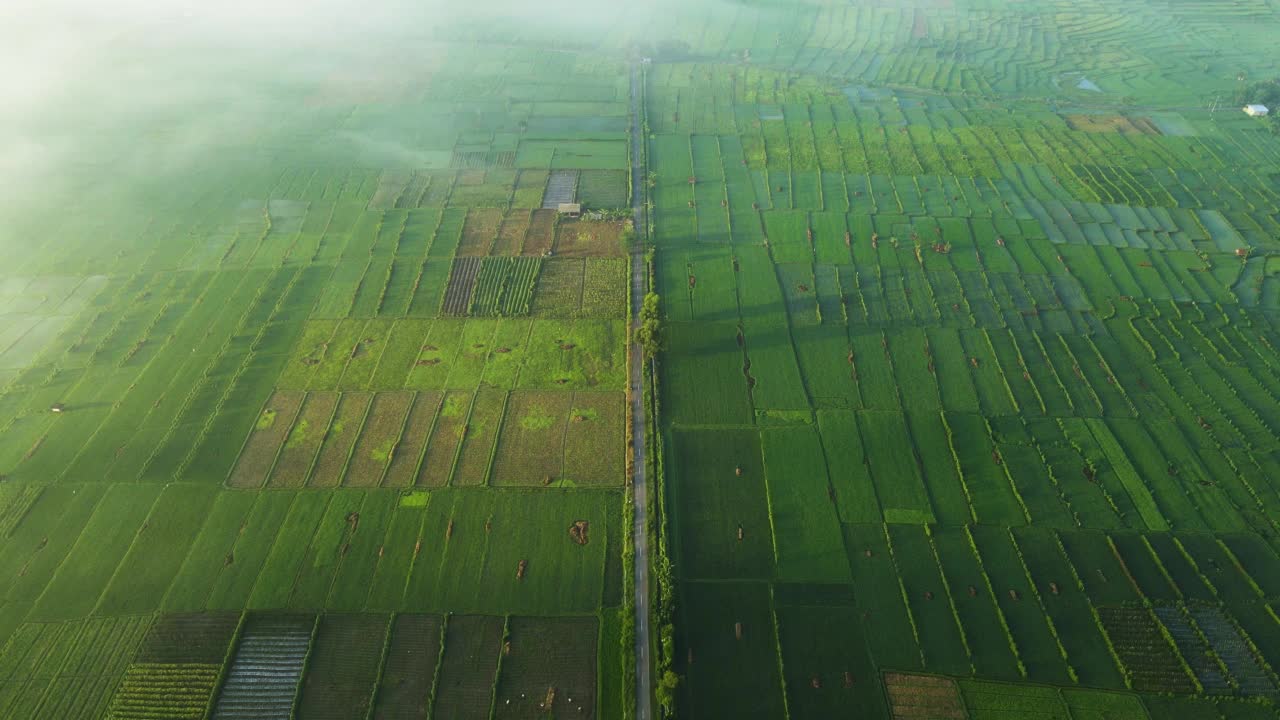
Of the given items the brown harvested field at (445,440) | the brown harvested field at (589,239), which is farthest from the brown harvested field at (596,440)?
the brown harvested field at (589,239)

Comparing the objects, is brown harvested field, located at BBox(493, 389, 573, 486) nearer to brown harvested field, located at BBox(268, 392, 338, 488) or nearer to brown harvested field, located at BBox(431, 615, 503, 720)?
brown harvested field, located at BBox(431, 615, 503, 720)

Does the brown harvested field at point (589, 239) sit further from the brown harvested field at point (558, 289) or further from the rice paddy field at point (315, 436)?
the brown harvested field at point (558, 289)

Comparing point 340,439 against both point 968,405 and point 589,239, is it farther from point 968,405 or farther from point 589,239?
point 968,405

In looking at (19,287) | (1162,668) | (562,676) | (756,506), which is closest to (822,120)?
(756,506)

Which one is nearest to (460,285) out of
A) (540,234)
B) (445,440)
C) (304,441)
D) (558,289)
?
(558,289)

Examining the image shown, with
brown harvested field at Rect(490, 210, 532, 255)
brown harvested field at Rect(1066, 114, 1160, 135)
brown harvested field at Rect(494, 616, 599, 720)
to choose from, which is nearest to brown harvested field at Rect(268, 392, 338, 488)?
brown harvested field at Rect(494, 616, 599, 720)
